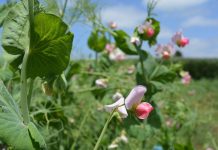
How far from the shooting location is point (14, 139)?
0.81 m

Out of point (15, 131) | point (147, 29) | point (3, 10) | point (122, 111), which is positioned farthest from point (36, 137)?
point (147, 29)

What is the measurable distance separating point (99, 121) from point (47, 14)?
1.48 meters

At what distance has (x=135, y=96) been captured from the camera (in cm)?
83

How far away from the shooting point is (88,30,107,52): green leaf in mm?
2259

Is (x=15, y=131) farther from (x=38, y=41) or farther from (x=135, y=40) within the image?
(x=135, y=40)

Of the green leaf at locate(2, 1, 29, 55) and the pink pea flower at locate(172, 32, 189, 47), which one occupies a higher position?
the green leaf at locate(2, 1, 29, 55)

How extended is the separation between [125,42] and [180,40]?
0.33 metres

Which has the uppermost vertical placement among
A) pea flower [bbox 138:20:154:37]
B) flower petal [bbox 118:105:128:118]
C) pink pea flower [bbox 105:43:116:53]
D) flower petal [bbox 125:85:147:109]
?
pea flower [bbox 138:20:154:37]

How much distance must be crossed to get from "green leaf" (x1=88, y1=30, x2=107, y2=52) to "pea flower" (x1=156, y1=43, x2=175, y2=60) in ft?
1.08

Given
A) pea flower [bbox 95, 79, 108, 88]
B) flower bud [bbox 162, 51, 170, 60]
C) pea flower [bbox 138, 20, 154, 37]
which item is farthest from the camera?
pea flower [bbox 95, 79, 108, 88]

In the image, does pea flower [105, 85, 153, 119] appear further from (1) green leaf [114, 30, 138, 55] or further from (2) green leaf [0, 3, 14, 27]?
(1) green leaf [114, 30, 138, 55]

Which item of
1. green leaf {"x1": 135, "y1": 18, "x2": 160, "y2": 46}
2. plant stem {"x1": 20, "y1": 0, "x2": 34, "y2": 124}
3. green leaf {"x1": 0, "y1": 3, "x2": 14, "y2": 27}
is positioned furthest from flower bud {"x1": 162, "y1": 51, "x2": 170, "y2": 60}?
plant stem {"x1": 20, "y1": 0, "x2": 34, "y2": 124}

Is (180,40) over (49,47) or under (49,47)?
under

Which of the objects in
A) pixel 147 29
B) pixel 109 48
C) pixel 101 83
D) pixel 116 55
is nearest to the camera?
pixel 147 29
